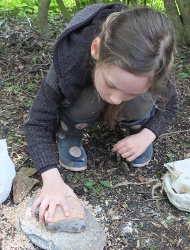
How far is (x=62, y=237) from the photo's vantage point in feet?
5.22

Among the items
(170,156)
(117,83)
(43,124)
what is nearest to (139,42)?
(117,83)

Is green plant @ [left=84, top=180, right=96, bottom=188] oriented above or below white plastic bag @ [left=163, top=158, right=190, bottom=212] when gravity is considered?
above

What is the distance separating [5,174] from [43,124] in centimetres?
33

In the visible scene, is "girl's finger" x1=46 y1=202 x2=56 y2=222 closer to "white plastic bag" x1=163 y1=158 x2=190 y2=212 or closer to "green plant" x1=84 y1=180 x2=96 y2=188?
"green plant" x1=84 y1=180 x2=96 y2=188

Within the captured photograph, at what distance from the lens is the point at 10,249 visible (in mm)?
1560

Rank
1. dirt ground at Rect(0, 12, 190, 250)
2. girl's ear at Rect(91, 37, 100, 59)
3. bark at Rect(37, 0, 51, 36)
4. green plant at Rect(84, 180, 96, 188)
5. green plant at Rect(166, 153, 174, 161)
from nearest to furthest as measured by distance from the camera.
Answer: girl's ear at Rect(91, 37, 100, 59)
dirt ground at Rect(0, 12, 190, 250)
green plant at Rect(84, 180, 96, 188)
green plant at Rect(166, 153, 174, 161)
bark at Rect(37, 0, 51, 36)

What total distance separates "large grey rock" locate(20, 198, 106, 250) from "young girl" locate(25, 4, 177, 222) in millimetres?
70

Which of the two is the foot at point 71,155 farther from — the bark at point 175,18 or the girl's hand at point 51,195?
the bark at point 175,18

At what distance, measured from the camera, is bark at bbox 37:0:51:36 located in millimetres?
2805

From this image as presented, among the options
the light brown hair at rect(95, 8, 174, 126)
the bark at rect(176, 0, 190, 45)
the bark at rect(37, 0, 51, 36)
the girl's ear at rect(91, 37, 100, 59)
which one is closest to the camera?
the light brown hair at rect(95, 8, 174, 126)

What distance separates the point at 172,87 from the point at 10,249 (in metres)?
1.23

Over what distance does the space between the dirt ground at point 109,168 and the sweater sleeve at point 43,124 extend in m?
0.26

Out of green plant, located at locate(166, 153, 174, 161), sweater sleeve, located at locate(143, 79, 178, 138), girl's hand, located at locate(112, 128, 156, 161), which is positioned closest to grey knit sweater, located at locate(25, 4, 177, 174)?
girl's hand, located at locate(112, 128, 156, 161)

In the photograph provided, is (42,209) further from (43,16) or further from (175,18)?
(175,18)
